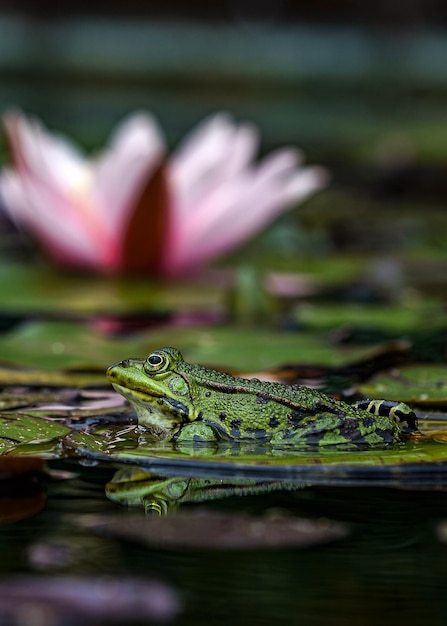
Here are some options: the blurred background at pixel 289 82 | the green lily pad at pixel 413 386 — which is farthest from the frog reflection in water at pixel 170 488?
the blurred background at pixel 289 82

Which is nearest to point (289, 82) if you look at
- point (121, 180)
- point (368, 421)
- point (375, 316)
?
point (121, 180)

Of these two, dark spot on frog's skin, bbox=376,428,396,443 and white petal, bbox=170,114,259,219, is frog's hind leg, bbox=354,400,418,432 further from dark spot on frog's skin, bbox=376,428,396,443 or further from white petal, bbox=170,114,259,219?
white petal, bbox=170,114,259,219

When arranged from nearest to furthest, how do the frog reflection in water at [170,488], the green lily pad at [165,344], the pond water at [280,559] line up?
the pond water at [280,559]
the frog reflection in water at [170,488]
the green lily pad at [165,344]

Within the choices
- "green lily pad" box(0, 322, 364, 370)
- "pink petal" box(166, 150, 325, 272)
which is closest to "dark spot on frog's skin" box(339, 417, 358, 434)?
"green lily pad" box(0, 322, 364, 370)

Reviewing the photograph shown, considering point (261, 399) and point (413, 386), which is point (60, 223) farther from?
point (261, 399)

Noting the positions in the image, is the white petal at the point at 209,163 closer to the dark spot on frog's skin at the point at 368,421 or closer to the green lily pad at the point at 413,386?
the green lily pad at the point at 413,386

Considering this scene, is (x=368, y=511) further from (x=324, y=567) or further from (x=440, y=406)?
(x=440, y=406)
